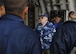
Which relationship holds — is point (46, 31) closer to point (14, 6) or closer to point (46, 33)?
point (46, 33)

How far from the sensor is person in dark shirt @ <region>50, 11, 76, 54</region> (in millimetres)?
6094

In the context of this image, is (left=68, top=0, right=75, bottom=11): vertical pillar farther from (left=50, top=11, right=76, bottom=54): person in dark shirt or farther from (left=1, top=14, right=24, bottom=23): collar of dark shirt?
(left=1, top=14, right=24, bottom=23): collar of dark shirt

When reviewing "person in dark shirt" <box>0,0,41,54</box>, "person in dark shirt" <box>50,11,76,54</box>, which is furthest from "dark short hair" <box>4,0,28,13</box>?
"person in dark shirt" <box>50,11,76,54</box>

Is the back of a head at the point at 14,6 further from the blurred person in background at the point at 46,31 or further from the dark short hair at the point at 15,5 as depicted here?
the blurred person in background at the point at 46,31

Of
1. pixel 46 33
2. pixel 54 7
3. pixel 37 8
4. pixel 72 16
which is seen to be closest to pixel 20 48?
pixel 72 16

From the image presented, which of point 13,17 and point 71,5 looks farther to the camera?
point 71,5

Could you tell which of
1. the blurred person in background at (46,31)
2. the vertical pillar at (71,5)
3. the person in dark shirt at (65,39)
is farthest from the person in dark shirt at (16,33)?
the vertical pillar at (71,5)

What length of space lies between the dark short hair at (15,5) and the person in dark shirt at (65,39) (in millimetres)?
3156

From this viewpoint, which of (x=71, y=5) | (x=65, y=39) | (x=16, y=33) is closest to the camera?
(x=16, y=33)

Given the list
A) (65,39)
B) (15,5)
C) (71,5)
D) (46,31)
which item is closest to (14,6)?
(15,5)

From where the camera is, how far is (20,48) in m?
2.91

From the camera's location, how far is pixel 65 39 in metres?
6.15

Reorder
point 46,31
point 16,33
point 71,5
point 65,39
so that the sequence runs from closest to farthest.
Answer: point 16,33 < point 65,39 < point 46,31 < point 71,5

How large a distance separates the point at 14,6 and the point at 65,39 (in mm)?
3279
